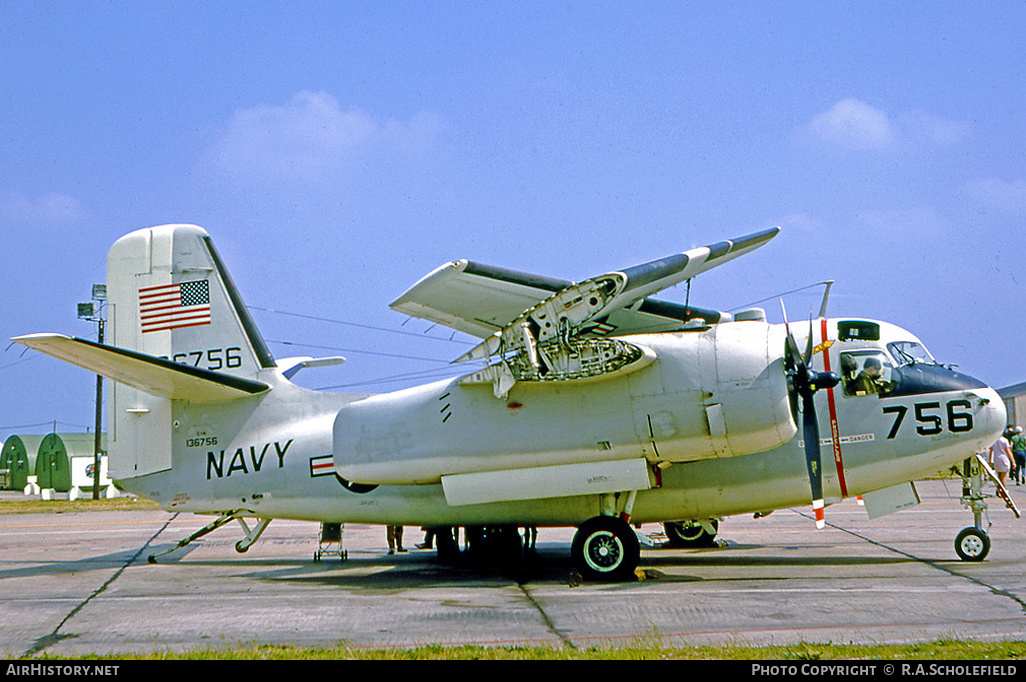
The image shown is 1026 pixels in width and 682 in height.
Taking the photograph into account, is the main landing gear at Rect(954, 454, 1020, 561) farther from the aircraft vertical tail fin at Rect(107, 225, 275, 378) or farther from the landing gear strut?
the aircraft vertical tail fin at Rect(107, 225, 275, 378)

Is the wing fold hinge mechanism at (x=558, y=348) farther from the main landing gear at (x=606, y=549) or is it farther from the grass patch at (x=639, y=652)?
the grass patch at (x=639, y=652)

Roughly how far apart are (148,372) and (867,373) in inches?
454

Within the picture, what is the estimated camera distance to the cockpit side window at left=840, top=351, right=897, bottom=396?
14.1m

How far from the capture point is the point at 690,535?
1825cm

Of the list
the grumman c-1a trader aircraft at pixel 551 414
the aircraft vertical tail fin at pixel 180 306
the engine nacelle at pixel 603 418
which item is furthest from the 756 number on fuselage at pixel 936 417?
the aircraft vertical tail fin at pixel 180 306

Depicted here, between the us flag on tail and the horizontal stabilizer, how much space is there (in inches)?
55.5

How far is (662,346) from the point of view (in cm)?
1337

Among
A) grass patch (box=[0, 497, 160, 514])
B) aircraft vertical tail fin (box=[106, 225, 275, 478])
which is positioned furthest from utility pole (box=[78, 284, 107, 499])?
aircraft vertical tail fin (box=[106, 225, 275, 478])

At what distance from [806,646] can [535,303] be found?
622cm

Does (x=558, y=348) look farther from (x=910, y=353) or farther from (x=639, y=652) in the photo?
(x=910, y=353)

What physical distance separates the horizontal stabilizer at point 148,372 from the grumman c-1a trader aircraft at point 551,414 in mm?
41

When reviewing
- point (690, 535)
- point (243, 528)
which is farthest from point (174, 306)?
point (690, 535)

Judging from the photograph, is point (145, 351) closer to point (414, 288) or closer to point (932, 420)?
point (414, 288)

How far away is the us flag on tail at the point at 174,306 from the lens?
17.0m
